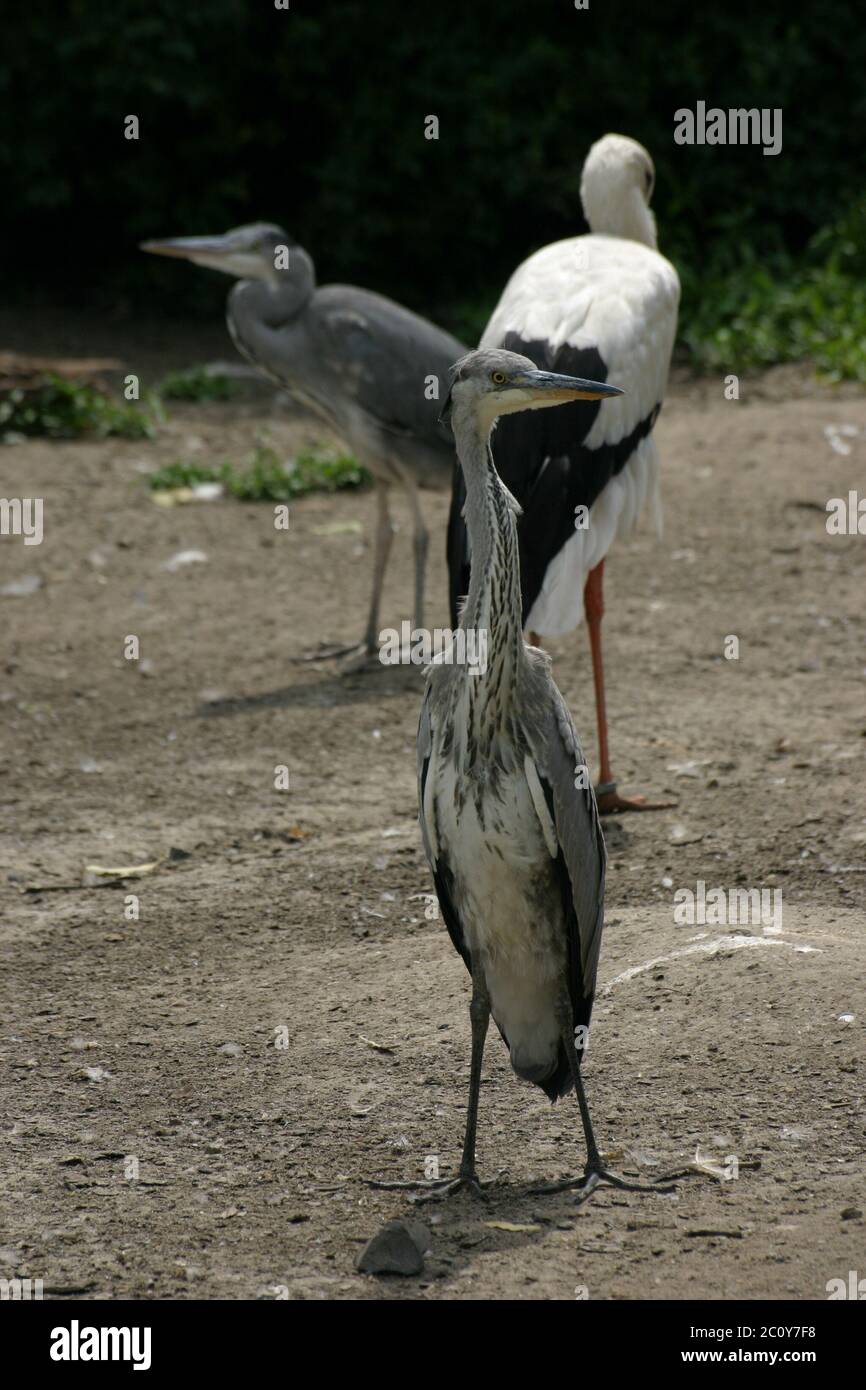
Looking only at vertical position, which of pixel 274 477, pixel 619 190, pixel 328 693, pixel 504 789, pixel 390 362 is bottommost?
pixel 328 693

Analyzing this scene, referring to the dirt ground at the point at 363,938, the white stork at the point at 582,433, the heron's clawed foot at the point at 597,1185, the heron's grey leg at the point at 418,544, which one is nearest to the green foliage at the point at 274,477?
the dirt ground at the point at 363,938

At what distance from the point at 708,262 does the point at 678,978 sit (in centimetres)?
930

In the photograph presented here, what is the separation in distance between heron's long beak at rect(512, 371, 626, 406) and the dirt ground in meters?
1.68

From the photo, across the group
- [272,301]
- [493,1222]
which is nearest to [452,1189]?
[493,1222]

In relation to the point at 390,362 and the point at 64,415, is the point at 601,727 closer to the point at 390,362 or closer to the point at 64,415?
the point at 390,362

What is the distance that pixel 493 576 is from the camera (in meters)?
3.99

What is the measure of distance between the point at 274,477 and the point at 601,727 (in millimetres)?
4153

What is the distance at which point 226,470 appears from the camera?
10.0 metres

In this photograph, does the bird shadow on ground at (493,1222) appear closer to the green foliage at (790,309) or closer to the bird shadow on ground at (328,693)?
the bird shadow on ground at (328,693)

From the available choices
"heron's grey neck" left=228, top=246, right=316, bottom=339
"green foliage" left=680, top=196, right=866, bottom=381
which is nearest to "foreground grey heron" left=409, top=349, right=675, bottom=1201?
"heron's grey neck" left=228, top=246, right=316, bottom=339

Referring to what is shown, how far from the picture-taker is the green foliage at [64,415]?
10883 millimetres

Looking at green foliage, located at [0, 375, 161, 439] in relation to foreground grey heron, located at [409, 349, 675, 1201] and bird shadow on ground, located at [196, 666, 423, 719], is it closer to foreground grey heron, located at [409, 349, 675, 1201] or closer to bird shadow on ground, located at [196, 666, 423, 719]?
bird shadow on ground, located at [196, 666, 423, 719]
